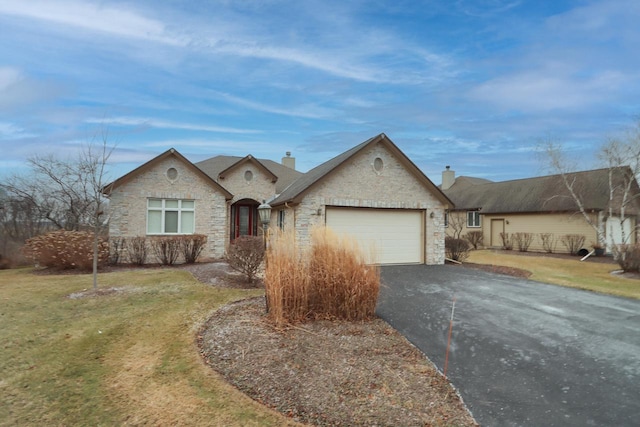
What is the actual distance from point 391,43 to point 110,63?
8833mm

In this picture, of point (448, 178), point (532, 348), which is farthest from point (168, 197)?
point (448, 178)

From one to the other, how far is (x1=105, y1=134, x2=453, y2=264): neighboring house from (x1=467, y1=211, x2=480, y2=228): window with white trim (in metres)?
14.7

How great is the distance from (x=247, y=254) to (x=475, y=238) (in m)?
21.5

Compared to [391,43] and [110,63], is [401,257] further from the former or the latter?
[110,63]

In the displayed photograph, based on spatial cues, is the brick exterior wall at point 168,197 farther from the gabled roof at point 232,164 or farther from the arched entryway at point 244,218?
the gabled roof at point 232,164

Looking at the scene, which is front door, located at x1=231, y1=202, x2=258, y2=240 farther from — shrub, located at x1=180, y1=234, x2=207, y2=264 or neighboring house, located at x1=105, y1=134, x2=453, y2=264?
shrub, located at x1=180, y1=234, x2=207, y2=264

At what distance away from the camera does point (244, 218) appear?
803 inches

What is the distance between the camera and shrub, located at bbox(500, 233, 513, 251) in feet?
79.9

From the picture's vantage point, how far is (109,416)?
3770mm

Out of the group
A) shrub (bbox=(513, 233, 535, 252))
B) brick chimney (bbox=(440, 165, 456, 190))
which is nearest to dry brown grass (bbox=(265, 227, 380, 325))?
shrub (bbox=(513, 233, 535, 252))

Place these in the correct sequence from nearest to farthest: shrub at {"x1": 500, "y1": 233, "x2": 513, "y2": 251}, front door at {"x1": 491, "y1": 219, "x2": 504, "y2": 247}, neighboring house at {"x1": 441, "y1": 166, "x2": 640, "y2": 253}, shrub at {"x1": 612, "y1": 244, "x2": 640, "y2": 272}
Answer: shrub at {"x1": 612, "y1": 244, "x2": 640, "y2": 272}, neighboring house at {"x1": 441, "y1": 166, "x2": 640, "y2": 253}, shrub at {"x1": 500, "y1": 233, "x2": 513, "y2": 251}, front door at {"x1": 491, "y1": 219, "x2": 504, "y2": 247}

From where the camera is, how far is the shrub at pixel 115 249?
1354 cm

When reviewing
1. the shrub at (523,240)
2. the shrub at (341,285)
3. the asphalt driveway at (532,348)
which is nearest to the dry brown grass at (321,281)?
the shrub at (341,285)

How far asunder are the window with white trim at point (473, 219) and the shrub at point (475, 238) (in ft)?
5.15
